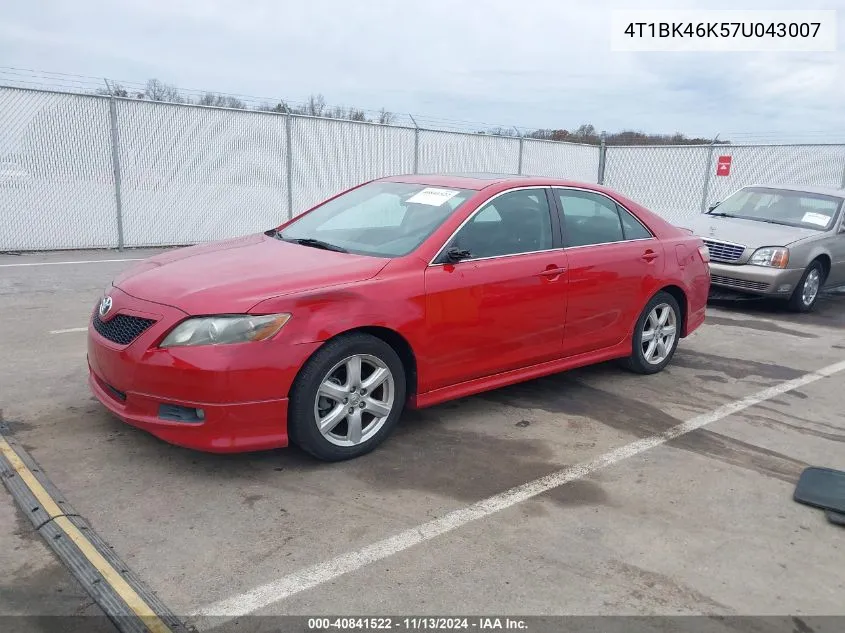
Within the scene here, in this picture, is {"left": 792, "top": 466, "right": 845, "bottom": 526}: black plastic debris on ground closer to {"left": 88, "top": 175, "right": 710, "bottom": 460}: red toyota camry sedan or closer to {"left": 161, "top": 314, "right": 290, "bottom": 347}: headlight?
{"left": 88, "top": 175, "right": 710, "bottom": 460}: red toyota camry sedan

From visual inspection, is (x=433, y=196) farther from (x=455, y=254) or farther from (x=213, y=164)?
(x=213, y=164)

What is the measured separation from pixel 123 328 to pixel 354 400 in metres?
1.28

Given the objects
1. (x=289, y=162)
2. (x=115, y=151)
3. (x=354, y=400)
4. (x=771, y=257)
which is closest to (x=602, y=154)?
(x=289, y=162)

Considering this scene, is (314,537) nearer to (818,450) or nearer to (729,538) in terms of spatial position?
(729,538)

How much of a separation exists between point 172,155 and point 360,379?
417 inches

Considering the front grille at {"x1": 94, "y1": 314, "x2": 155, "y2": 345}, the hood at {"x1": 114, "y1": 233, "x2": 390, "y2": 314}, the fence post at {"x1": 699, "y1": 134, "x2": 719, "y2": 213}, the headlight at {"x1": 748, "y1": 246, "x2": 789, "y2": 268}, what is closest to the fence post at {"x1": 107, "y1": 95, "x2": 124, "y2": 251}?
the hood at {"x1": 114, "y1": 233, "x2": 390, "y2": 314}

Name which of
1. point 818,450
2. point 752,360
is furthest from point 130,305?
point 752,360

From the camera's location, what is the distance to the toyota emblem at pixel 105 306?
3.92m

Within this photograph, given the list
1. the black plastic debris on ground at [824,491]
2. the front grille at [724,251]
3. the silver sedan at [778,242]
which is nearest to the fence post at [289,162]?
the silver sedan at [778,242]

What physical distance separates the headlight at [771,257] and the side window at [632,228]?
3.78m

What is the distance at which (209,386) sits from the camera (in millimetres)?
3445

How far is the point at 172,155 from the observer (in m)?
13.0

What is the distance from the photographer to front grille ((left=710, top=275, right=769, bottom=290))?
8625 millimetres

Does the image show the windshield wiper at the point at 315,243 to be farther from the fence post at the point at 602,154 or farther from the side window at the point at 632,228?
the fence post at the point at 602,154
